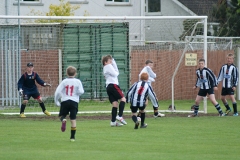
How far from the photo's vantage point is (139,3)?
39.8 m

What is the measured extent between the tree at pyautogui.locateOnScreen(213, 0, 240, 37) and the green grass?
22.4m

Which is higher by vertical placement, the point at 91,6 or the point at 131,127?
the point at 91,6

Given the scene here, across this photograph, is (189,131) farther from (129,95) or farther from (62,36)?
(62,36)

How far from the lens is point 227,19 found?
41.2 metres

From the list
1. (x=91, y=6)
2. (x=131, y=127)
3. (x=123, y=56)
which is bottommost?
(x=131, y=127)

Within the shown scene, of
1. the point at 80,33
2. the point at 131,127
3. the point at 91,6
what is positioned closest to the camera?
the point at 131,127

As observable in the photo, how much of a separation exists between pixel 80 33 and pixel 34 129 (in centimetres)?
927

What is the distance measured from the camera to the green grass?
1170 centimetres

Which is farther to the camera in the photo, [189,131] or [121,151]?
[189,131]

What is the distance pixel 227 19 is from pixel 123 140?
28494 mm

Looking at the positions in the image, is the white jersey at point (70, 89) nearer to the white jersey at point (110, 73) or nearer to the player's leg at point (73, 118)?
the player's leg at point (73, 118)

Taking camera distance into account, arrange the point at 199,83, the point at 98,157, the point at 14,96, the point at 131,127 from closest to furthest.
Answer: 1. the point at 98,157
2. the point at 131,127
3. the point at 199,83
4. the point at 14,96

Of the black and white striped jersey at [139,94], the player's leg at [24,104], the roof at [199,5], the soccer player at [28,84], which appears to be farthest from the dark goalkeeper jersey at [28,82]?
the roof at [199,5]

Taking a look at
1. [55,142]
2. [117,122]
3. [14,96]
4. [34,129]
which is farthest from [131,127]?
[14,96]
